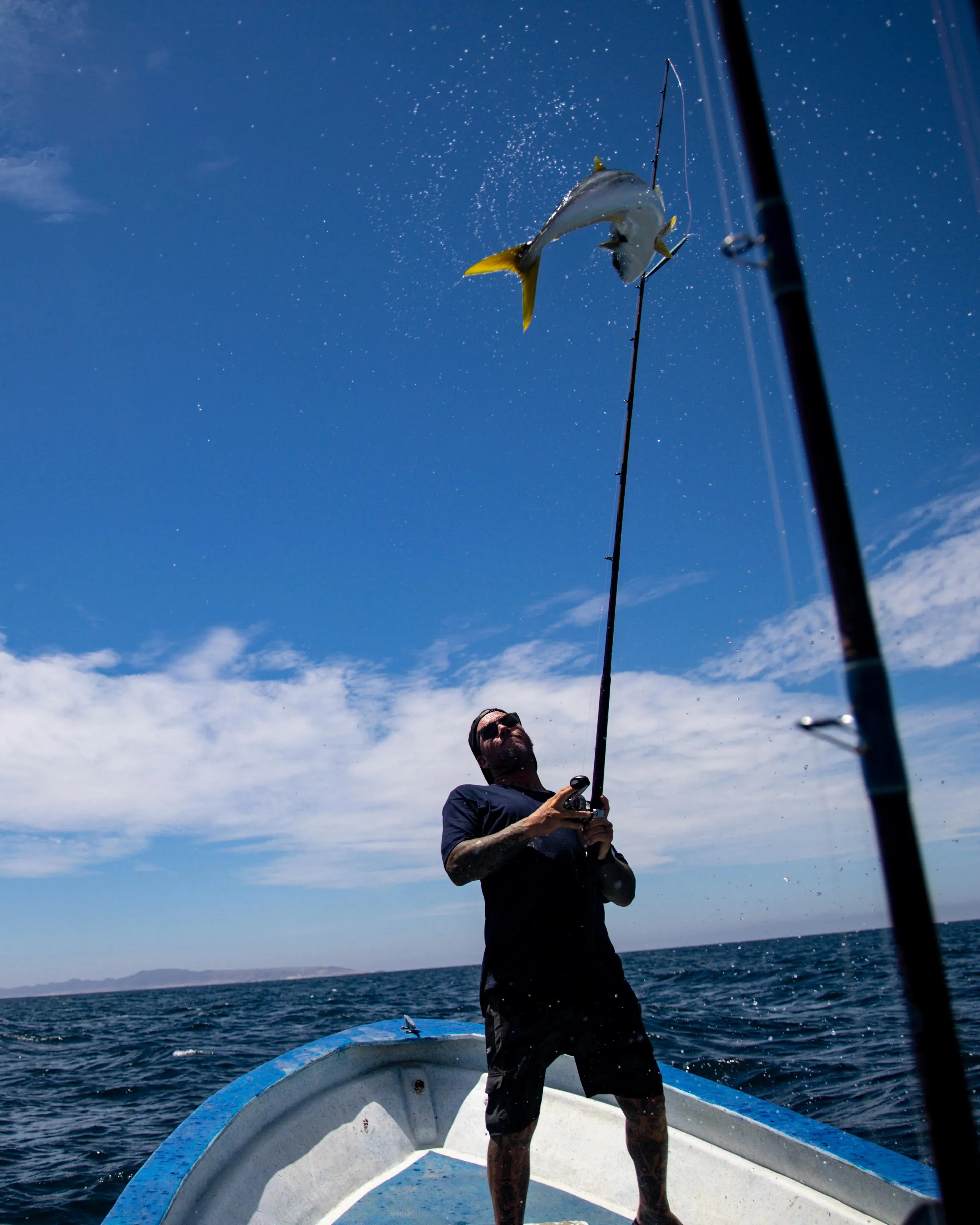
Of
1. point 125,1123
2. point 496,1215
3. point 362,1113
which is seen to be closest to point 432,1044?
point 362,1113

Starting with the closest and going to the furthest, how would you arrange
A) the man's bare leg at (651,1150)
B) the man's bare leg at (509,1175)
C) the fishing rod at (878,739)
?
the fishing rod at (878,739)
the man's bare leg at (509,1175)
the man's bare leg at (651,1150)

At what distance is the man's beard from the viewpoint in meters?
3.24

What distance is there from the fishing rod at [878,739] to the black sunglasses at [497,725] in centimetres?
218

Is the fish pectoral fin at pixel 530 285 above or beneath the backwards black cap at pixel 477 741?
above

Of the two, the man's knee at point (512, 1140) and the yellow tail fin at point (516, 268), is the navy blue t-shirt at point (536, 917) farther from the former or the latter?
the yellow tail fin at point (516, 268)

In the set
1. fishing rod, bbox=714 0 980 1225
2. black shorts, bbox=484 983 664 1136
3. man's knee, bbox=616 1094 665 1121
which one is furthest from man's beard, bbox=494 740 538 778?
fishing rod, bbox=714 0 980 1225

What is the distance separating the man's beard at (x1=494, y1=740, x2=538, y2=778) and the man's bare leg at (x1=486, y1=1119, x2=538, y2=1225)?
3.93ft

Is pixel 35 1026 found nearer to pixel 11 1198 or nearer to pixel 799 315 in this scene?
pixel 11 1198

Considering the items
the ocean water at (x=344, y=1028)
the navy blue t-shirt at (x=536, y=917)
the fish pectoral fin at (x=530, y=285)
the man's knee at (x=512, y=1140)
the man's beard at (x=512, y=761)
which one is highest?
the fish pectoral fin at (x=530, y=285)

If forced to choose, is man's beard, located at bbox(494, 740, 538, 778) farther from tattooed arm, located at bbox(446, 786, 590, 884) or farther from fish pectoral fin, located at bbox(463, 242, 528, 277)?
fish pectoral fin, located at bbox(463, 242, 528, 277)

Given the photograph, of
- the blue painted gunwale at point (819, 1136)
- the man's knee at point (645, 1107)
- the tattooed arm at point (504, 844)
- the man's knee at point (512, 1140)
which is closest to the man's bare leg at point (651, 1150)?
the man's knee at point (645, 1107)

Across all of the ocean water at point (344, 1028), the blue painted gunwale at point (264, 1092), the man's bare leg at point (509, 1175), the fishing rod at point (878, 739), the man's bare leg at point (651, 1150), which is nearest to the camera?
the fishing rod at point (878, 739)

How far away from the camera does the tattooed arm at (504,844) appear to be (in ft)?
8.75

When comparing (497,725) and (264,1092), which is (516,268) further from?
(264,1092)
